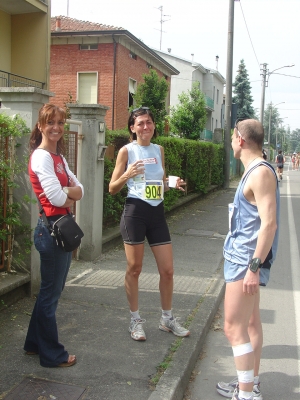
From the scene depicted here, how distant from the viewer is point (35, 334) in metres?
3.64

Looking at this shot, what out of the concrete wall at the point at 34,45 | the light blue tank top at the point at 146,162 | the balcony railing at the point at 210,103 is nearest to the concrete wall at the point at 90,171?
the light blue tank top at the point at 146,162

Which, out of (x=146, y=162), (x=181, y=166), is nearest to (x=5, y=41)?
(x=181, y=166)

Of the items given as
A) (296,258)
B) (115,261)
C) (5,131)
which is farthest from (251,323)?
(296,258)

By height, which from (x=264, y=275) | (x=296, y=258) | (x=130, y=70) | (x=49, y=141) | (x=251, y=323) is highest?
(x=130, y=70)

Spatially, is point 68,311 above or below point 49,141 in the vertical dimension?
below

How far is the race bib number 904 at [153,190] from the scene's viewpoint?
407cm

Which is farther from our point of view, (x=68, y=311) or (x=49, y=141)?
(x=68, y=311)

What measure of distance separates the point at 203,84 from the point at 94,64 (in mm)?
31490

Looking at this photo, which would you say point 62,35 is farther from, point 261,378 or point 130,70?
point 261,378

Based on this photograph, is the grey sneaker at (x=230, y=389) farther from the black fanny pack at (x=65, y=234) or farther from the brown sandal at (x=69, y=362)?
the black fanny pack at (x=65, y=234)

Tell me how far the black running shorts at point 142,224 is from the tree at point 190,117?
15.0 meters

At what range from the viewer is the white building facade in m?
46.0

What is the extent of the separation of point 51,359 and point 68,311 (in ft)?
4.07

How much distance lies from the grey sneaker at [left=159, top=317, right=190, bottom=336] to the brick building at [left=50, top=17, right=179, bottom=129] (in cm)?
1806
